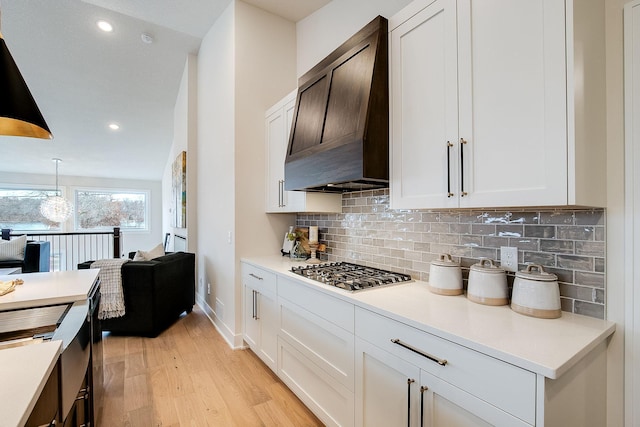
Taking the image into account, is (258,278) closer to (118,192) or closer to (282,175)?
(282,175)

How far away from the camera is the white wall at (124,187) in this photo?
728cm

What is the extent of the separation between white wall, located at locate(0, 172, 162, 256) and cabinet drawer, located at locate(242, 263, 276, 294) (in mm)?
7293

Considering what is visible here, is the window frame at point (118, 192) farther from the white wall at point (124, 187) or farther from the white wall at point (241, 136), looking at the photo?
the white wall at point (241, 136)

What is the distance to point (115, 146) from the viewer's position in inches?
258

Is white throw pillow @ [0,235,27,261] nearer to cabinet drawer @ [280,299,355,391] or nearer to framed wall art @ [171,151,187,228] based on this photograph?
framed wall art @ [171,151,187,228]

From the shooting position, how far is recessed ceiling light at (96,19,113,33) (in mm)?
3579

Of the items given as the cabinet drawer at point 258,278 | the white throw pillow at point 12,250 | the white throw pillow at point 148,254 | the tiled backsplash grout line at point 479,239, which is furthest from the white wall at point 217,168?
the white throw pillow at point 12,250

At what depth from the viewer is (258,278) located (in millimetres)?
2455

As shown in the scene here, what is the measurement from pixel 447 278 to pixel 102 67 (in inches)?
216

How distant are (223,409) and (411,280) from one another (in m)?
1.51

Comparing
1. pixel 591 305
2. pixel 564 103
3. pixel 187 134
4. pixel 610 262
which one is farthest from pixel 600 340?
pixel 187 134

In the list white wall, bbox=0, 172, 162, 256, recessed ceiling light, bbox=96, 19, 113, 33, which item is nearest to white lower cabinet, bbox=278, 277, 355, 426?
recessed ceiling light, bbox=96, 19, 113, 33

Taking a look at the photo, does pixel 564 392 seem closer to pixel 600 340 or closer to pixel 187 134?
pixel 600 340

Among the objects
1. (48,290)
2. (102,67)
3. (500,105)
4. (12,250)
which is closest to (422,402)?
(500,105)
